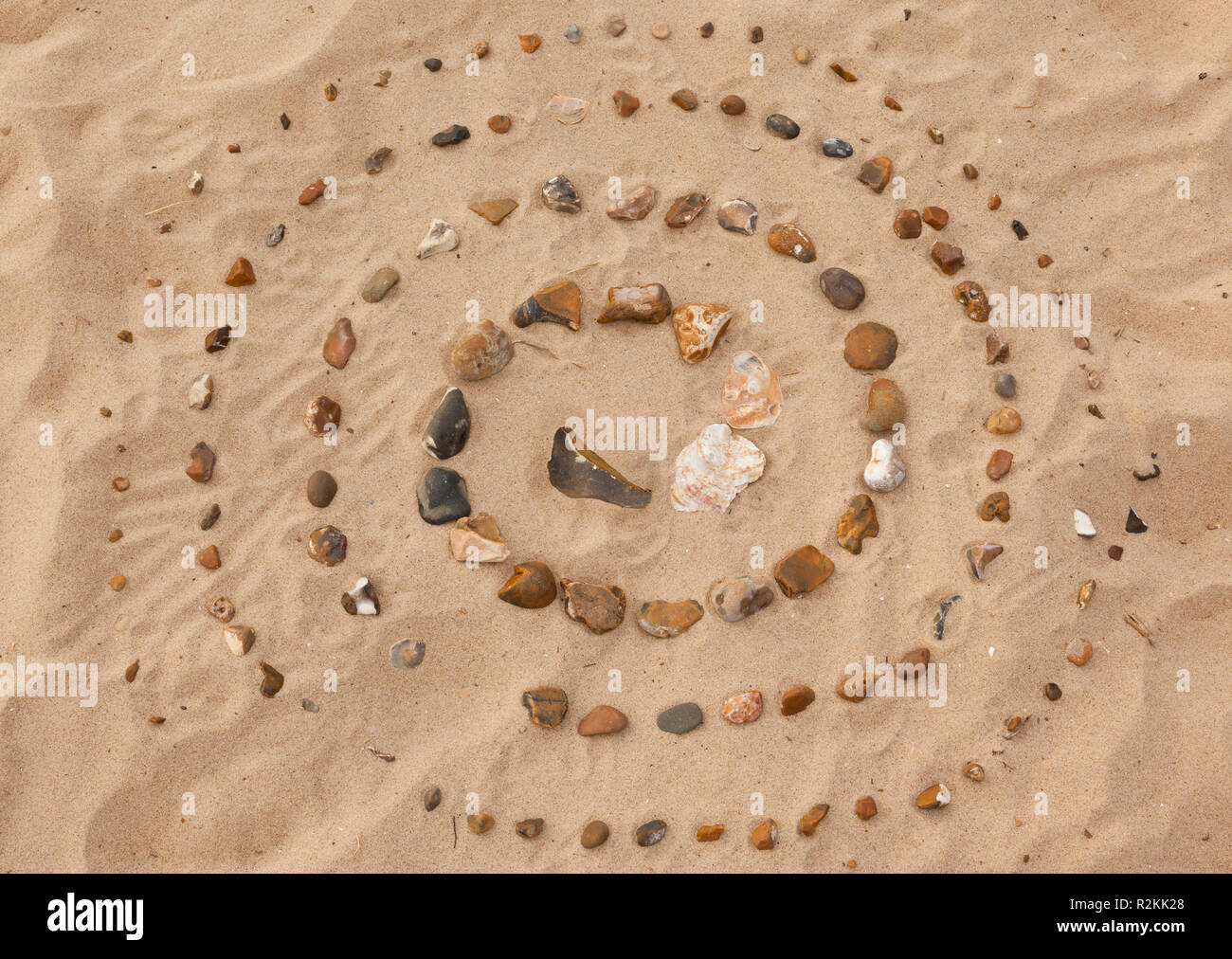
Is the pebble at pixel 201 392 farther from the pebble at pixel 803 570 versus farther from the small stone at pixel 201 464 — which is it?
the pebble at pixel 803 570

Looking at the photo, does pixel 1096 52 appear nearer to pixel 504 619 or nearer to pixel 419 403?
pixel 419 403

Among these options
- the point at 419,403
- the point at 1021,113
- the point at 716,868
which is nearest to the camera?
the point at 716,868

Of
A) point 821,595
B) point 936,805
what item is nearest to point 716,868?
point 936,805

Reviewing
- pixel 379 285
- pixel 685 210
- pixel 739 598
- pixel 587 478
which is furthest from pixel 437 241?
pixel 739 598

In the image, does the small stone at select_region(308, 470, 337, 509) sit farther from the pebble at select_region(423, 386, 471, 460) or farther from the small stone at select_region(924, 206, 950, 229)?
the small stone at select_region(924, 206, 950, 229)

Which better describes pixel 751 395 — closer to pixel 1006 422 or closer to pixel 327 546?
pixel 1006 422

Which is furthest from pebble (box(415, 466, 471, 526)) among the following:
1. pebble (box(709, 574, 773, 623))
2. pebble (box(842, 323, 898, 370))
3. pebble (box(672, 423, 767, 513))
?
pebble (box(842, 323, 898, 370))
